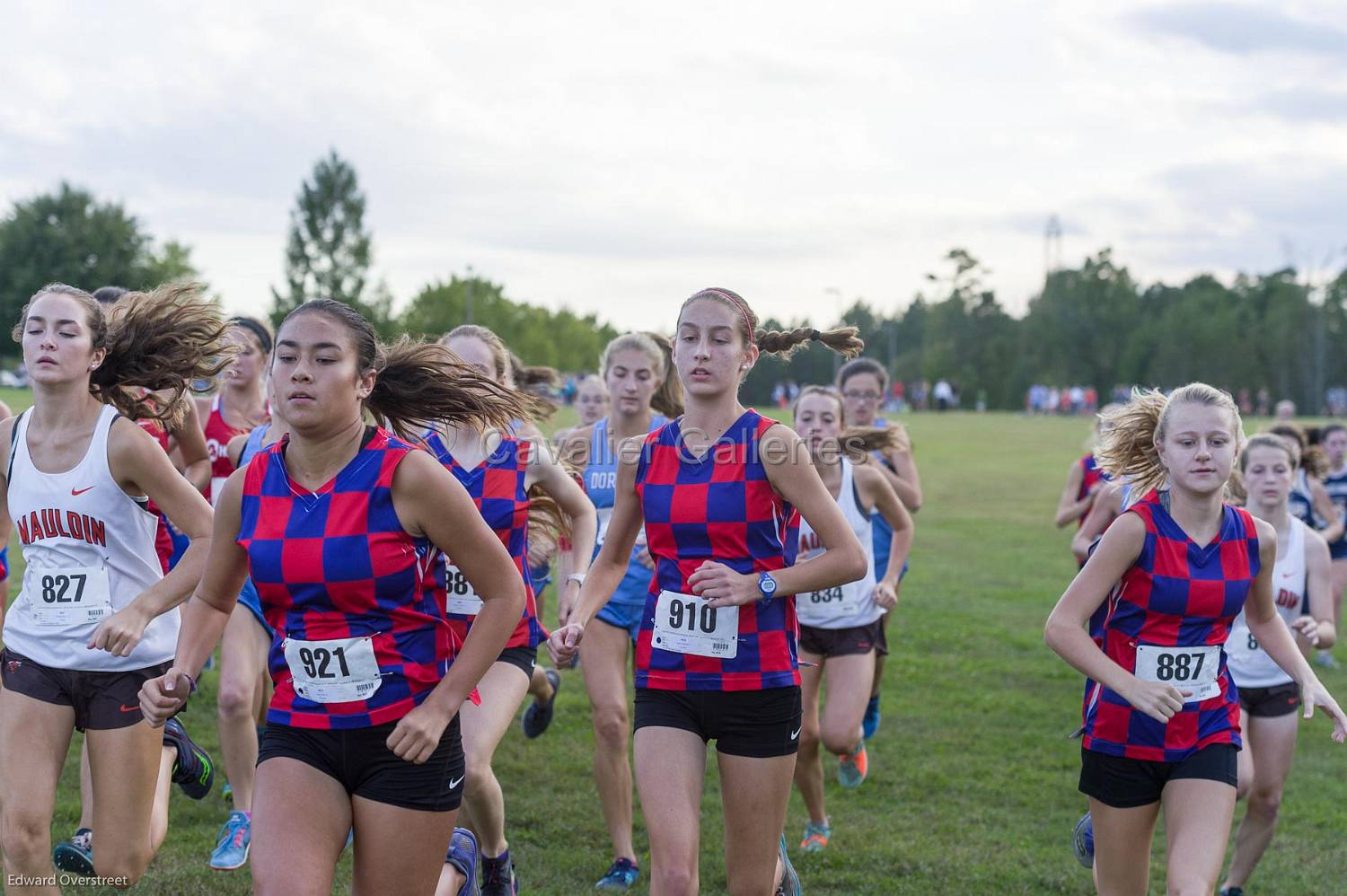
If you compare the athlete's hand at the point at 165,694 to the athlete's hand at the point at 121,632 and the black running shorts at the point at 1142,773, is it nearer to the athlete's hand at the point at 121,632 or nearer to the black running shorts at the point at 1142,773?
the athlete's hand at the point at 121,632

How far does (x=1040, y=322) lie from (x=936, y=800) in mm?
92723

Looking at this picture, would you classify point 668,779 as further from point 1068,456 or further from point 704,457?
point 1068,456

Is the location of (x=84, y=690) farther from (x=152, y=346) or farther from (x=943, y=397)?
(x=943, y=397)

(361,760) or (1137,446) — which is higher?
(1137,446)

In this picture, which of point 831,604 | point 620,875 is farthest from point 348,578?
point 831,604

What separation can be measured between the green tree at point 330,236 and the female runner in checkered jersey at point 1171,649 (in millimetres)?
83885

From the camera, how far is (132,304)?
4742mm

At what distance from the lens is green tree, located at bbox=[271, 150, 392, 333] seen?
86.2 m

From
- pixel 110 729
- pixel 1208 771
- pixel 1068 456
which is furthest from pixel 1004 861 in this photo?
pixel 1068 456

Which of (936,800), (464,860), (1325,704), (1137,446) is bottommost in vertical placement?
(936,800)

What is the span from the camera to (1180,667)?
409 centimetres

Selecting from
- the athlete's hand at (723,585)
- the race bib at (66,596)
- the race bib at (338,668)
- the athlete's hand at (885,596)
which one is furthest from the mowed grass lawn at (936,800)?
the race bib at (338,668)

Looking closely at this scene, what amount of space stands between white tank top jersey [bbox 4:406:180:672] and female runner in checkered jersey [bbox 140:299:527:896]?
0.88m

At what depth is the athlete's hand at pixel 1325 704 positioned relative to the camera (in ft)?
13.5
